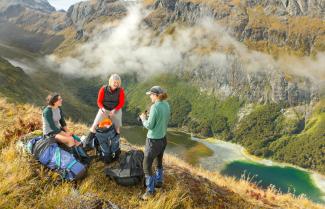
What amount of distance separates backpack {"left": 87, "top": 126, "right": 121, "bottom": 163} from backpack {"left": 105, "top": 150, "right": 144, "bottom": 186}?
17.2 inches

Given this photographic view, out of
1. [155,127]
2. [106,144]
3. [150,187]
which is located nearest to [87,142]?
[106,144]

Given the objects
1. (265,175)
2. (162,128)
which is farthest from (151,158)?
(265,175)

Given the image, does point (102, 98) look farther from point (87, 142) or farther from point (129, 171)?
point (129, 171)

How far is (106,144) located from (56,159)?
82.3 inches

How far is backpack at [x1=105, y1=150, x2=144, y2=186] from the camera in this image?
9.73m

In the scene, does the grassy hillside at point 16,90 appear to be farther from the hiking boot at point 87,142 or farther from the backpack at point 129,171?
the backpack at point 129,171

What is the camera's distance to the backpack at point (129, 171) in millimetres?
9727

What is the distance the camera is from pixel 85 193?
26.9 ft

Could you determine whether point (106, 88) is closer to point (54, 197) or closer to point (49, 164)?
point (49, 164)

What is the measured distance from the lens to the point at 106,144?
1105cm

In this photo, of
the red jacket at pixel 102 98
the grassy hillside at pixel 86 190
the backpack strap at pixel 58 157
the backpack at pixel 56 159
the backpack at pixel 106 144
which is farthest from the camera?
the red jacket at pixel 102 98

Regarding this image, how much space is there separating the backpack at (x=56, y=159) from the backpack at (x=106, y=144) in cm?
144

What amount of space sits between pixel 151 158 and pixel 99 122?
3250mm

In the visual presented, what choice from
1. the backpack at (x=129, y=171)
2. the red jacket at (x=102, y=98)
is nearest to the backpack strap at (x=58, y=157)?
the backpack at (x=129, y=171)
